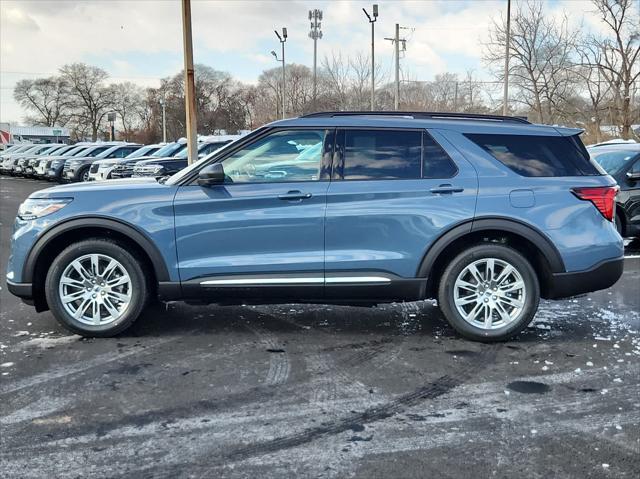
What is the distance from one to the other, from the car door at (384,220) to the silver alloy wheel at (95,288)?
1.64 m

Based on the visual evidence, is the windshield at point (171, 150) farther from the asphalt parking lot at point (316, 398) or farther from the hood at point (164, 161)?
the asphalt parking lot at point (316, 398)

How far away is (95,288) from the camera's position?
497 centimetres

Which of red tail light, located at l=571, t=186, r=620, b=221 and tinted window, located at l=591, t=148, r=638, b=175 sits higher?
tinted window, located at l=591, t=148, r=638, b=175

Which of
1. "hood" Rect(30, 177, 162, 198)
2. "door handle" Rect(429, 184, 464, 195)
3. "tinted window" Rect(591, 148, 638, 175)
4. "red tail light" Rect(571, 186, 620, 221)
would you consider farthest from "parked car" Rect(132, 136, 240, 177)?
"red tail light" Rect(571, 186, 620, 221)

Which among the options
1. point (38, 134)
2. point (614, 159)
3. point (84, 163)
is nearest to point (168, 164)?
point (84, 163)

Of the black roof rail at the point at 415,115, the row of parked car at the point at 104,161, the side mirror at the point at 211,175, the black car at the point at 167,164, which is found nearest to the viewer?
the side mirror at the point at 211,175

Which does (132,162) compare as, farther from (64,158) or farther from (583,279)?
(583,279)

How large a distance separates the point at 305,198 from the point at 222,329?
138 centimetres

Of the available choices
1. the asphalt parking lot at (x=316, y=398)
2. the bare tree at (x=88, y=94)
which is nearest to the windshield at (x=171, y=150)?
the asphalt parking lot at (x=316, y=398)

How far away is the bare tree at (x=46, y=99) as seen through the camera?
93.4m

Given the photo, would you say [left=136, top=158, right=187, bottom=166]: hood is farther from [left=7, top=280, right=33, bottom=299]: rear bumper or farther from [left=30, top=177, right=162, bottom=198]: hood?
[left=7, top=280, right=33, bottom=299]: rear bumper

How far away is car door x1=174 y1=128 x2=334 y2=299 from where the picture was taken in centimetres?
484

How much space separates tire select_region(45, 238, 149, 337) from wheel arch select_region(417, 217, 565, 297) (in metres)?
2.25

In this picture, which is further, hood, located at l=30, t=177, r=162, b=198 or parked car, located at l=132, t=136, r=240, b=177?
parked car, located at l=132, t=136, r=240, b=177
